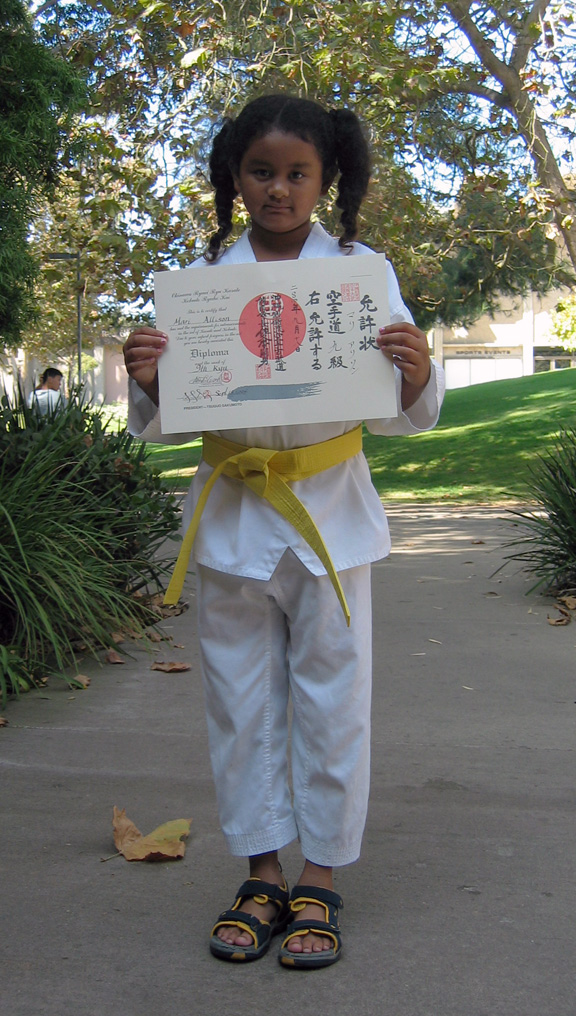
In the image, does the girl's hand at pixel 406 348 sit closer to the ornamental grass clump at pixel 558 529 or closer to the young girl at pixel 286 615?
the young girl at pixel 286 615

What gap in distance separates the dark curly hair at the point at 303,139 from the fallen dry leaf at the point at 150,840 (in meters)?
1.64

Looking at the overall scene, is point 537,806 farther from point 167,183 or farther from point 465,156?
point 465,156

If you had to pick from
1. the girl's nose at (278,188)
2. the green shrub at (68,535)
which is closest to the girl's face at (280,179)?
the girl's nose at (278,188)

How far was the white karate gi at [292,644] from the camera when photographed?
2.49 m

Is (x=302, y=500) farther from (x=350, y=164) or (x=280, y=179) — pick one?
(x=350, y=164)

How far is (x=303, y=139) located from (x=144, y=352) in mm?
618

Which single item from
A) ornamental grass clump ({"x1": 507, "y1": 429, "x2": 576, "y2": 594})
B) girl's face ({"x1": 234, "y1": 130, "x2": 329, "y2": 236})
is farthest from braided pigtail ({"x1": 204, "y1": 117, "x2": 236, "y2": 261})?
ornamental grass clump ({"x1": 507, "y1": 429, "x2": 576, "y2": 594})

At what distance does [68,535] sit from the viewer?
5.11 meters

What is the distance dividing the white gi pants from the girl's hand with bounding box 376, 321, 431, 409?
49 cm

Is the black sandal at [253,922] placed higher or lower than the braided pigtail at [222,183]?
lower

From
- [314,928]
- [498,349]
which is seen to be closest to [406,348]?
[314,928]

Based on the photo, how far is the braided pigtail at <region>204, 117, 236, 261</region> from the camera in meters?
2.66

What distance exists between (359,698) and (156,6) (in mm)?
7774

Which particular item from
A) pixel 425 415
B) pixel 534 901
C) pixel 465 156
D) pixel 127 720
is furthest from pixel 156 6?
pixel 534 901
